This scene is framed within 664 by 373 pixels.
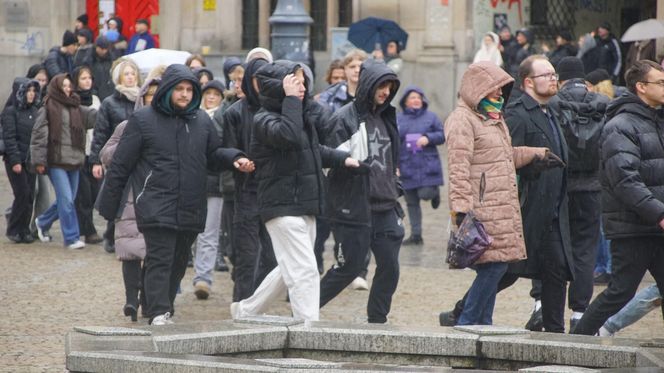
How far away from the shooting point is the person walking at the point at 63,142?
14727 mm

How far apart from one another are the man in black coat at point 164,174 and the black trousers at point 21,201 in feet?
17.6

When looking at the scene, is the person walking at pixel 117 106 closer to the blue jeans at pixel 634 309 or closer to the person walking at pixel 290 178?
the person walking at pixel 290 178

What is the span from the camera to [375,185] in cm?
1031

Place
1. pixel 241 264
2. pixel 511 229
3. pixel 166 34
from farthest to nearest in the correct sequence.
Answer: pixel 166 34, pixel 241 264, pixel 511 229

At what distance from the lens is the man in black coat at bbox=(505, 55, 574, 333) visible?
9680 millimetres

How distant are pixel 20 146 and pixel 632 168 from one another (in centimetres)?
775

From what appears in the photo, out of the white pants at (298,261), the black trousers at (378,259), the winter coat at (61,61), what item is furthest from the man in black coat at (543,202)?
the winter coat at (61,61)

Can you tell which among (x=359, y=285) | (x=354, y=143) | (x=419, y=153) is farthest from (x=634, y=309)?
(x=419, y=153)

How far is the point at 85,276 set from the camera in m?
13.1

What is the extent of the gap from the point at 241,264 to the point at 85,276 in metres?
2.42

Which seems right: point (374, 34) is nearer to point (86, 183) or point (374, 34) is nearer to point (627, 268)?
point (86, 183)

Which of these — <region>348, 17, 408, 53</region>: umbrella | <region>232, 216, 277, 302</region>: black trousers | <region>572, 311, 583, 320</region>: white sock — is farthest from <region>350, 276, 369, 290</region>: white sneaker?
<region>348, 17, 408, 53</region>: umbrella

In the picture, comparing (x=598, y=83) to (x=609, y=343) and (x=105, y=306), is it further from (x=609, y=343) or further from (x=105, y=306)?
(x=609, y=343)

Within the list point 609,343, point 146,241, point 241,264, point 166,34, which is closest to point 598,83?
point 241,264
